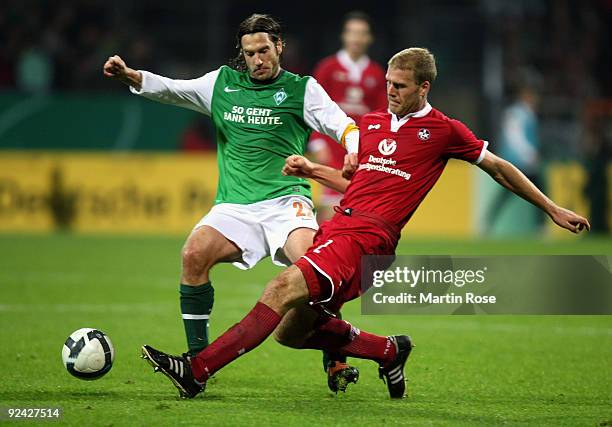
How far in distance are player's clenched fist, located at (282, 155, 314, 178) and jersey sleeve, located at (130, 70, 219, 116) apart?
117cm

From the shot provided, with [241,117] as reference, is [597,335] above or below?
below

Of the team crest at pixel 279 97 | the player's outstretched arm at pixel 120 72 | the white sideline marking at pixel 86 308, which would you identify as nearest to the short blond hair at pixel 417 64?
the team crest at pixel 279 97

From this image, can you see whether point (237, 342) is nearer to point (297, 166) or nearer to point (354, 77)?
point (297, 166)

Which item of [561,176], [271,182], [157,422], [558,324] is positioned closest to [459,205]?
[561,176]

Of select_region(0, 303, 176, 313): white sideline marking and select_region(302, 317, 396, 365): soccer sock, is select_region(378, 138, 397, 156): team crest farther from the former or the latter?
select_region(0, 303, 176, 313): white sideline marking

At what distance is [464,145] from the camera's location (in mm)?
5891

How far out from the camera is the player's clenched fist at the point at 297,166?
565cm

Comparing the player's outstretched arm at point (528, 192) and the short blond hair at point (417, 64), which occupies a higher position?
the short blond hair at point (417, 64)

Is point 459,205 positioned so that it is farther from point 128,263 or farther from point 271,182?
point 271,182

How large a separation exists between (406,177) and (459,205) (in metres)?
11.8

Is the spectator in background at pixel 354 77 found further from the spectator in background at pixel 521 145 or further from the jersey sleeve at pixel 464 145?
the spectator in background at pixel 521 145

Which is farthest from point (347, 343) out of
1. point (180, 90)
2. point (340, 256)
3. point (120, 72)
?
point (120, 72)

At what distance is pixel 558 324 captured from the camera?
9.65m

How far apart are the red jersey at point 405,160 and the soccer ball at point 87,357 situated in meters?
1.49
